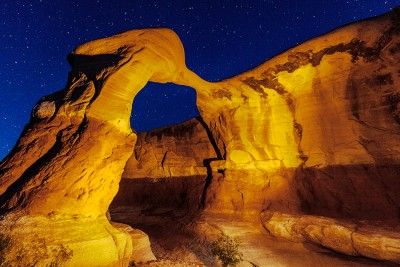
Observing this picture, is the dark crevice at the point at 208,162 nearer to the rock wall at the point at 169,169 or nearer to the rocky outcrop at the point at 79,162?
the rock wall at the point at 169,169

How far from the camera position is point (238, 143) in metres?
10.2

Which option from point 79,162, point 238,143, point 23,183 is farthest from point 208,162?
point 23,183

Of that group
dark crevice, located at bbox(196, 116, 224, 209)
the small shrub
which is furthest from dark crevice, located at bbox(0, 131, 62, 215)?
dark crevice, located at bbox(196, 116, 224, 209)

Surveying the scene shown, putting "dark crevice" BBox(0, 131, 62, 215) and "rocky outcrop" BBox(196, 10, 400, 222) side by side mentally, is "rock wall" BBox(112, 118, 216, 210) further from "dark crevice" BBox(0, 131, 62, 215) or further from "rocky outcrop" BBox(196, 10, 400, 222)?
"dark crevice" BBox(0, 131, 62, 215)

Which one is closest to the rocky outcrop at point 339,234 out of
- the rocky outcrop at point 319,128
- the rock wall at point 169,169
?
the rocky outcrop at point 319,128

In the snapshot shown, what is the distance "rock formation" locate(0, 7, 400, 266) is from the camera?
4613mm

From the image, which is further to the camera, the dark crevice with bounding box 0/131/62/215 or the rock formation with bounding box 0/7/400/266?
the rock formation with bounding box 0/7/400/266

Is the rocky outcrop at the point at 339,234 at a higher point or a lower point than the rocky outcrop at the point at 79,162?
lower

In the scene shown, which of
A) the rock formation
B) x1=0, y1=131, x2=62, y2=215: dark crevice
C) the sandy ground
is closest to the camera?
x1=0, y1=131, x2=62, y2=215: dark crevice

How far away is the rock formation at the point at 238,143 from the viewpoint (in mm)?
4613

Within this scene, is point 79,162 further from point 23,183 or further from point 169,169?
point 169,169

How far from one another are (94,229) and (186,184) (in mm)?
7382

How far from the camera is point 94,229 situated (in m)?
4.84

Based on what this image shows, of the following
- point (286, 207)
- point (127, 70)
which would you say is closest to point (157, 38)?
point (127, 70)
